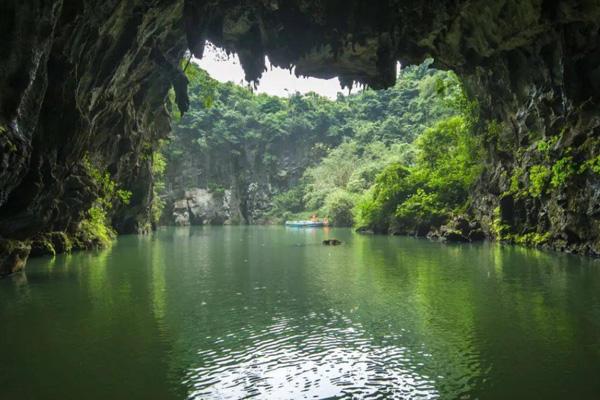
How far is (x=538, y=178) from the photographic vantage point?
79.8ft

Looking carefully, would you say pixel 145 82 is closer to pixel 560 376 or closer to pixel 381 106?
pixel 560 376

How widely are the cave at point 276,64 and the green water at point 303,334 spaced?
4.25 m

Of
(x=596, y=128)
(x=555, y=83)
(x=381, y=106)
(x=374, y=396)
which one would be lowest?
(x=374, y=396)

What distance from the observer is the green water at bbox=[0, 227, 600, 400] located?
6.64m

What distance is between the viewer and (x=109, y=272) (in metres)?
17.7

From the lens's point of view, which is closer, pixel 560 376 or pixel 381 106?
pixel 560 376

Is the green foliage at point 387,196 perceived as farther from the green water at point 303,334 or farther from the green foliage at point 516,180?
the green water at point 303,334

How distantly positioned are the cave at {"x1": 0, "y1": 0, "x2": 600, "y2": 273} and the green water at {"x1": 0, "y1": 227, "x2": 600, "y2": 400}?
4245 millimetres

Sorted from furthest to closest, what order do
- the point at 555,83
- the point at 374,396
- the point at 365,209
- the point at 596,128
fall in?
1. the point at 365,209
2. the point at 555,83
3. the point at 596,128
4. the point at 374,396

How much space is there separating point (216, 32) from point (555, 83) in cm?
1527

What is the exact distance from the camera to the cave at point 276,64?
13390mm

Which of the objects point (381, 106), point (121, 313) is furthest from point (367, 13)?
point (381, 106)

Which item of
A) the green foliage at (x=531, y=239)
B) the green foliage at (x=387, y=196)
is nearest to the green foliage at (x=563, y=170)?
the green foliage at (x=531, y=239)

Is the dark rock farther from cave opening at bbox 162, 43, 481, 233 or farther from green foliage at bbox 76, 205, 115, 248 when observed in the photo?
cave opening at bbox 162, 43, 481, 233
